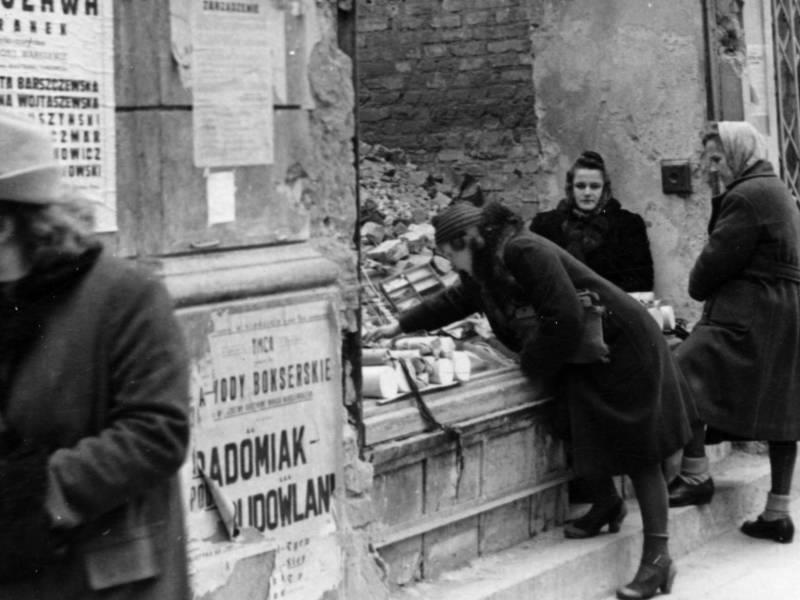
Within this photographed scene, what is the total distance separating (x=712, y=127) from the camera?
808 centimetres

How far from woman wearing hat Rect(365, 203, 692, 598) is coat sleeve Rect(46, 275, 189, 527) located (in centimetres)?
334

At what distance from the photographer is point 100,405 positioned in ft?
9.12

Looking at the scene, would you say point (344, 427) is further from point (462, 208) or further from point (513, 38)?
point (513, 38)

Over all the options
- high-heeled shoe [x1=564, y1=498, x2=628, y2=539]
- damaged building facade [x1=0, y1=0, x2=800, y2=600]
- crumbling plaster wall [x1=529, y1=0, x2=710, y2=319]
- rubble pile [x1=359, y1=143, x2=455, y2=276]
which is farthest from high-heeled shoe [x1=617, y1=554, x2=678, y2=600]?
rubble pile [x1=359, y1=143, x2=455, y2=276]

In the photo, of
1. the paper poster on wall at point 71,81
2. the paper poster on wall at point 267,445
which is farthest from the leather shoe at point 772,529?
the paper poster on wall at point 71,81

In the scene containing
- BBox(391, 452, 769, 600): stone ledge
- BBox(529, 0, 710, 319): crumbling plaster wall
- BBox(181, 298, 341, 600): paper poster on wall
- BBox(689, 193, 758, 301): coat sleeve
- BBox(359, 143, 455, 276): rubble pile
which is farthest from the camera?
BBox(359, 143, 455, 276): rubble pile

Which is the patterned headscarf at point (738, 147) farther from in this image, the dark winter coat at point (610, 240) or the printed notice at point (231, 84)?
the printed notice at point (231, 84)

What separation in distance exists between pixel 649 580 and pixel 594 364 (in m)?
0.88

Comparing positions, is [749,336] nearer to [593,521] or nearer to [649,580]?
[593,521]

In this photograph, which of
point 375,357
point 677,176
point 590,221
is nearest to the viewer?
point 375,357

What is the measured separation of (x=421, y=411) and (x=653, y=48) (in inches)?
121

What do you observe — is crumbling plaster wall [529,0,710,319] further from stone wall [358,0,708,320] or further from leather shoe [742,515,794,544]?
leather shoe [742,515,794,544]

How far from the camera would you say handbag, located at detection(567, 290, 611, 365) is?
6168mm

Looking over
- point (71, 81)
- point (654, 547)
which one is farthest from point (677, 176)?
point (71, 81)
